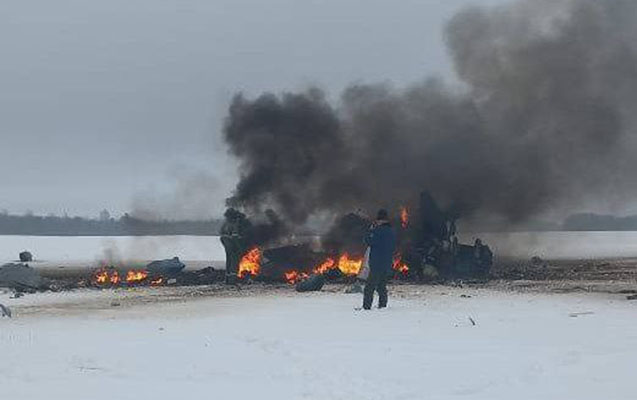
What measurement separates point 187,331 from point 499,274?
21096mm

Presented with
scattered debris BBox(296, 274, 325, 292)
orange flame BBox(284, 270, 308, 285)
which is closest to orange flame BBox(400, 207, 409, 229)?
orange flame BBox(284, 270, 308, 285)

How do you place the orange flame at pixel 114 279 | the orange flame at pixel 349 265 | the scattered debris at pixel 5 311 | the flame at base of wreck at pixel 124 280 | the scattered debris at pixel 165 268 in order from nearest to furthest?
the scattered debris at pixel 5 311
the flame at base of wreck at pixel 124 280
the orange flame at pixel 114 279
the orange flame at pixel 349 265
the scattered debris at pixel 165 268

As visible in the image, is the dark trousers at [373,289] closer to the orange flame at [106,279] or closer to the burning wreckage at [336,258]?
the burning wreckage at [336,258]

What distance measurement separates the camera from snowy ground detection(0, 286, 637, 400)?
27.3ft

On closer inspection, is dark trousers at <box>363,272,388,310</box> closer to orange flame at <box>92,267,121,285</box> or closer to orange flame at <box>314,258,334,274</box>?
orange flame at <box>314,258,334,274</box>

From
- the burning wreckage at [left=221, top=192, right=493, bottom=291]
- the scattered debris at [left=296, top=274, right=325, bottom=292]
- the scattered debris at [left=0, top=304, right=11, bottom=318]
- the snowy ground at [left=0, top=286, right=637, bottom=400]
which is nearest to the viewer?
the snowy ground at [left=0, top=286, right=637, bottom=400]

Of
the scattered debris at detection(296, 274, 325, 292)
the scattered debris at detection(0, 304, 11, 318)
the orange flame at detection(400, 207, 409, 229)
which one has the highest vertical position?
the orange flame at detection(400, 207, 409, 229)

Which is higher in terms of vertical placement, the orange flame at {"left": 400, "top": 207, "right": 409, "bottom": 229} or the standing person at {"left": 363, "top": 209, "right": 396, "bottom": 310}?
the orange flame at {"left": 400, "top": 207, "right": 409, "bottom": 229}

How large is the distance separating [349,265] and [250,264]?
13.4 ft

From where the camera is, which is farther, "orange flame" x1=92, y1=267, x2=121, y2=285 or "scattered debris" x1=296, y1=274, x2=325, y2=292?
"orange flame" x1=92, y1=267, x2=121, y2=285

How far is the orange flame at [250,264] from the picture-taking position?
3079 cm

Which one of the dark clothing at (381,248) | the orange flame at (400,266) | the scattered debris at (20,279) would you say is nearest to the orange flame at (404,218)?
the orange flame at (400,266)

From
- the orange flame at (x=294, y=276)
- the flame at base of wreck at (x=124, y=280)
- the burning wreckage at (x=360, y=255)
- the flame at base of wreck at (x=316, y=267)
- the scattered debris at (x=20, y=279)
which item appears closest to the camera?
the scattered debris at (x=20, y=279)

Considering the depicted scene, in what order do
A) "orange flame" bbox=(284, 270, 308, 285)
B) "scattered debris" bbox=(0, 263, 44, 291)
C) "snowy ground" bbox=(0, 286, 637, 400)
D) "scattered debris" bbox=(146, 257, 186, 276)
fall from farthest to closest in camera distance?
"scattered debris" bbox=(146, 257, 186, 276) < "orange flame" bbox=(284, 270, 308, 285) < "scattered debris" bbox=(0, 263, 44, 291) < "snowy ground" bbox=(0, 286, 637, 400)
